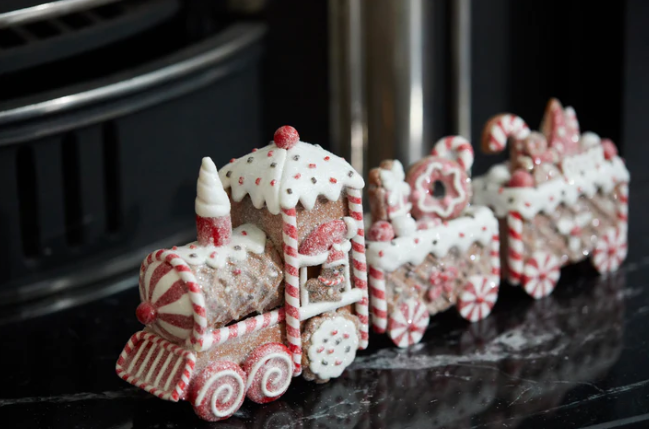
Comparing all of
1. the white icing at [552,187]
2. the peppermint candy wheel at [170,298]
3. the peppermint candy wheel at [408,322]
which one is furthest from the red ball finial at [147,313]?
the white icing at [552,187]

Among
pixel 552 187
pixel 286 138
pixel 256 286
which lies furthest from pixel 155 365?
pixel 552 187

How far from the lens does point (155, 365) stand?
1633mm

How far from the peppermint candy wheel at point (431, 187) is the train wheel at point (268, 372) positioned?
0.41 metres

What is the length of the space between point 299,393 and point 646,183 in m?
1.47

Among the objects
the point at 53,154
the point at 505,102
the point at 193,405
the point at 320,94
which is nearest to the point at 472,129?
the point at 505,102

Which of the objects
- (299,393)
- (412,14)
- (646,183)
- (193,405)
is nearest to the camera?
(193,405)

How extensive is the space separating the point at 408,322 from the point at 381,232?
0.61ft

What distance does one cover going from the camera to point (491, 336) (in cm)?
196

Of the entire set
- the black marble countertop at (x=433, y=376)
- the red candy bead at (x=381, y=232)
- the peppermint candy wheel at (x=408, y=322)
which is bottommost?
the black marble countertop at (x=433, y=376)

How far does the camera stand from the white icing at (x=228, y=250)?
160 cm

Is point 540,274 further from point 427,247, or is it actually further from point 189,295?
point 189,295

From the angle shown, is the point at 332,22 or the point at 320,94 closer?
the point at 332,22

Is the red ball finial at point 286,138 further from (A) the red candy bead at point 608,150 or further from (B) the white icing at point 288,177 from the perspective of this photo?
(A) the red candy bead at point 608,150

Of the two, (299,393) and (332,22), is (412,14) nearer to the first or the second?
(332,22)
